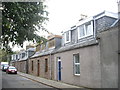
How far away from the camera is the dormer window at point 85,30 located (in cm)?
1583

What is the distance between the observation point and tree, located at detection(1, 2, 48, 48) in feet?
27.7

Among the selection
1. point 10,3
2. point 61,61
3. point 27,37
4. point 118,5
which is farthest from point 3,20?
point 61,61

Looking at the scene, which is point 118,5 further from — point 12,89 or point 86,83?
point 12,89

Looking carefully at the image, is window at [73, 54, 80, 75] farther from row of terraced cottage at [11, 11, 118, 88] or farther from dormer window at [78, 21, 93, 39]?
dormer window at [78, 21, 93, 39]

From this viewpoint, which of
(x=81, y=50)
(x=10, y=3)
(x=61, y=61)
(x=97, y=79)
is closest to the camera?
(x=10, y=3)

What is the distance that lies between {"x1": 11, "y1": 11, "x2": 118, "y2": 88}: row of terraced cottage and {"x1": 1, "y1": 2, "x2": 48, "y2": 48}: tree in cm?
230

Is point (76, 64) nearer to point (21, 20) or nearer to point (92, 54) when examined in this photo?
point (92, 54)

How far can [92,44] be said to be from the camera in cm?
1397

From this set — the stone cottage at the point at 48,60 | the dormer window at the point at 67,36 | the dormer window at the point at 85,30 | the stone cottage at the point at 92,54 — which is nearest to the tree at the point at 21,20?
the stone cottage at the point at 92,54

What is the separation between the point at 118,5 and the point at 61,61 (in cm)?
825

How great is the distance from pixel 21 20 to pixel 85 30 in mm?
Answer: 8907

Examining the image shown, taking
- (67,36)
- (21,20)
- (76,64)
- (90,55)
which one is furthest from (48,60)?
(21,20)

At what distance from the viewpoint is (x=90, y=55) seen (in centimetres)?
1434

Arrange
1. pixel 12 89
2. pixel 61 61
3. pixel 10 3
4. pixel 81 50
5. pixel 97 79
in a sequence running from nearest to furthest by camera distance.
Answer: pixel 10 3 < pixel 97 79 < pixel 12 89 < pixel 81 50 < pixel 61 61
